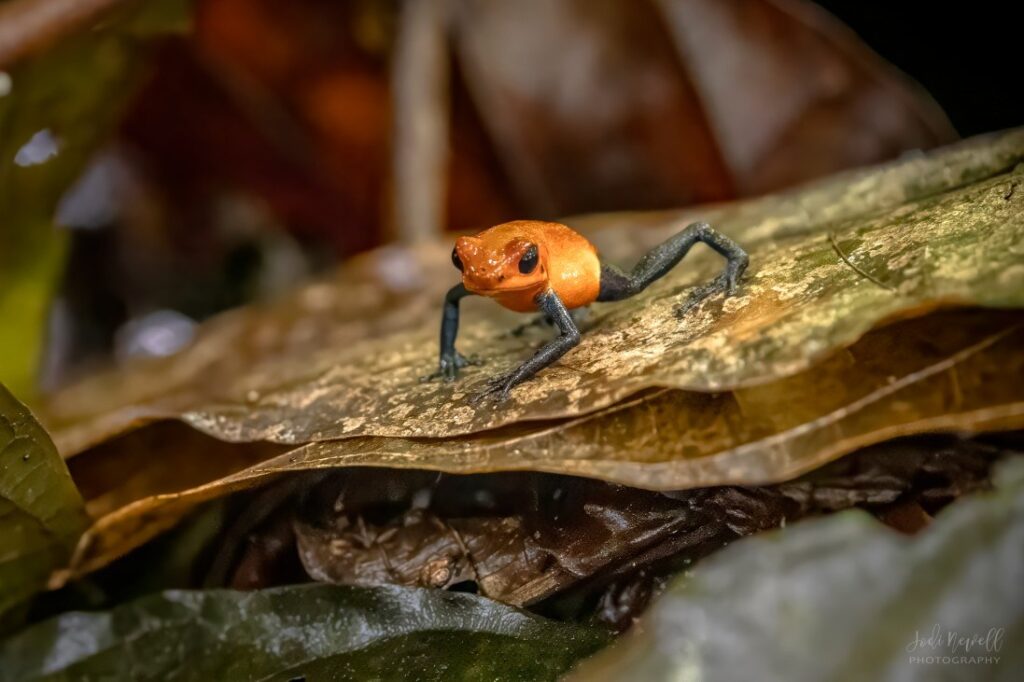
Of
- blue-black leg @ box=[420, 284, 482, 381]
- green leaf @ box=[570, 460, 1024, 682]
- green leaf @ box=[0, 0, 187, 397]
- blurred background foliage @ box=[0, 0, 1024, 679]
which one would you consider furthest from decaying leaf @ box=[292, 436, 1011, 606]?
green leaf @ box=[0, 0, 187, 397]

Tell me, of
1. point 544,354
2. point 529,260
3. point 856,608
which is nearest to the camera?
point 856,608

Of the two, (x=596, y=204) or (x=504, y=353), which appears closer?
(x=504, y=353)

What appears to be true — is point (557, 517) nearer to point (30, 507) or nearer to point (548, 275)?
point (548, 275)

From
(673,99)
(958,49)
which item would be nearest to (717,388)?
(673,99)

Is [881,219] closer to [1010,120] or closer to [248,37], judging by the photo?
[1010,120]

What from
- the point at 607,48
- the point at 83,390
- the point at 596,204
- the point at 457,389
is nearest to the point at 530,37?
the point at 607,48
